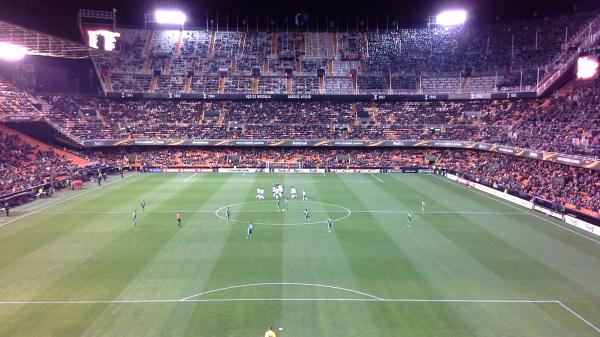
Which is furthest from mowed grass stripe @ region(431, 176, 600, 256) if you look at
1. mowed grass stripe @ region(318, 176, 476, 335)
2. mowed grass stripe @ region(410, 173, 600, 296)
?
mowed grass stripe @ region(318, 176, 476, 335)

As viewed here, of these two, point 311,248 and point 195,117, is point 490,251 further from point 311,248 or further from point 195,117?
point 195,117

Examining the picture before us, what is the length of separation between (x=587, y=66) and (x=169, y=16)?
67.6 metres

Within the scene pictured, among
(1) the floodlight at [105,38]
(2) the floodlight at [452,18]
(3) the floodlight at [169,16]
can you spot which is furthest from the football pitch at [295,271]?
(3) the floodlight at [169,16]

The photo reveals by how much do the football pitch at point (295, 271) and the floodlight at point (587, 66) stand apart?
627 inches

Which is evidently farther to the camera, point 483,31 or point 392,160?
point 483,31

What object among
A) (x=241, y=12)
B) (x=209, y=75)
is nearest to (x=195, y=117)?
(x=209, y=75)

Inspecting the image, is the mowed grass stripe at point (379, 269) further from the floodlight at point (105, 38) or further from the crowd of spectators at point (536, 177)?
the floodlight at point (105, 38)

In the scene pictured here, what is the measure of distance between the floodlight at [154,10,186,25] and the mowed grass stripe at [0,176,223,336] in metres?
60.3

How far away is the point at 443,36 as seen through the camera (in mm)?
79875

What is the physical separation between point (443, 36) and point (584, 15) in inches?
881

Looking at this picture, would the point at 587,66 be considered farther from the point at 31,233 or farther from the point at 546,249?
the point at 31,233

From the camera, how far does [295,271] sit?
22234mm

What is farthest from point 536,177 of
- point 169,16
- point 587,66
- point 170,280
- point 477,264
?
point 169,16

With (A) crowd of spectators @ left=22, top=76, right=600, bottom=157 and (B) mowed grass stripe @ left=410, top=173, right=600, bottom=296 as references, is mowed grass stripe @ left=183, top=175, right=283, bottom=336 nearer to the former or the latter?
(B) mowed grass stripe @ left=410, top=173, right=600, bottom=296
